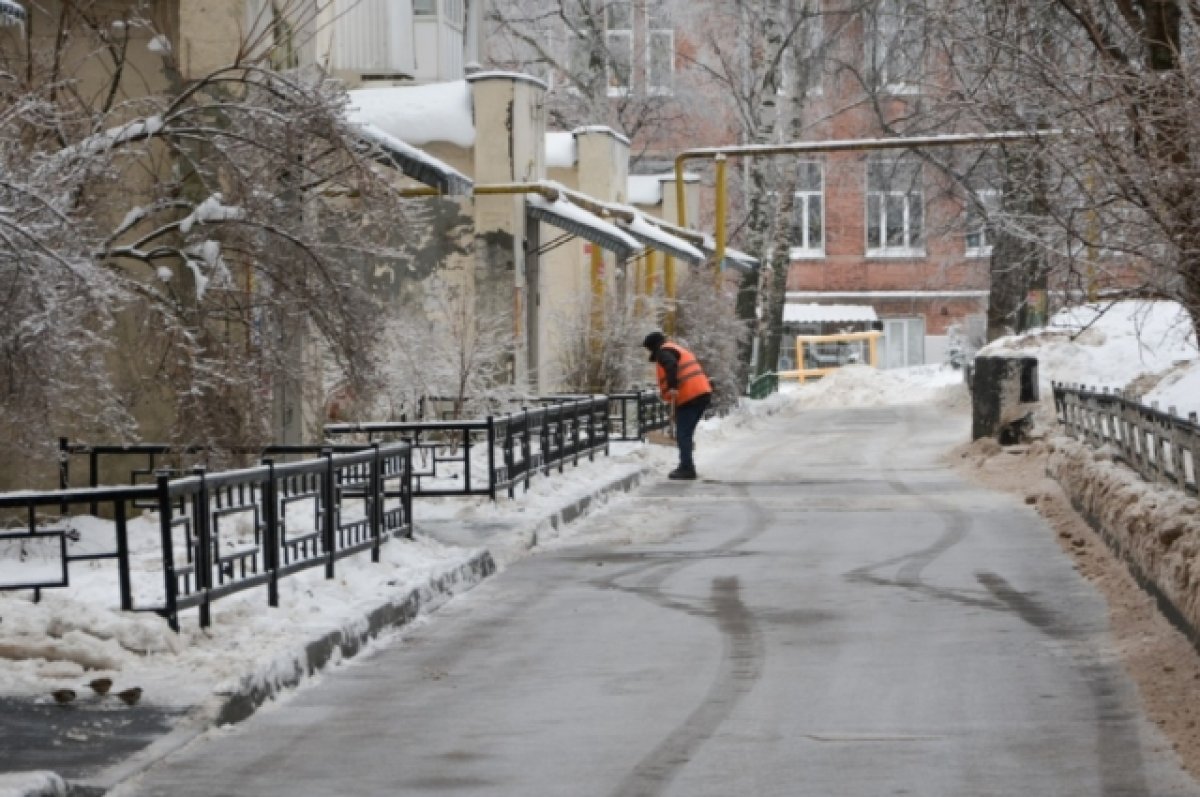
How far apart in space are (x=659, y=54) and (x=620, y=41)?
1.91 metres

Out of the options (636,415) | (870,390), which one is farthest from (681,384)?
(870,390)

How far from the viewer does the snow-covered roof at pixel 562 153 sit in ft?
140

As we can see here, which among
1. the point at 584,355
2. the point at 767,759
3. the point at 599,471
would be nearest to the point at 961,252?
the point at 584,355

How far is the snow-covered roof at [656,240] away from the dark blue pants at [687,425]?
379 inches

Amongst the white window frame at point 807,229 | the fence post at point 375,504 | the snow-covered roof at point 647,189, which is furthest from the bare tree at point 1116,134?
the white window frame at point 807,229

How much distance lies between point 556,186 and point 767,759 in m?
24.5

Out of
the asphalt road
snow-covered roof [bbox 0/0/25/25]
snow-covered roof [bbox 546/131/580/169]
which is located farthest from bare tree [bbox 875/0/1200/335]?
snow-covered roof [bbox 546/131/580/169]

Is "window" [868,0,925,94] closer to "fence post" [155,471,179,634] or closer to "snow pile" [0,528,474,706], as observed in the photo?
"snow pile" [0,528,474,706]

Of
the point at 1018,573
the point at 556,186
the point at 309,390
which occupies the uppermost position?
the point at 556,186

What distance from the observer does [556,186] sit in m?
32.7

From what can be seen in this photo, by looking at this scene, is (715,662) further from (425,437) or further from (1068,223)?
(425,437)

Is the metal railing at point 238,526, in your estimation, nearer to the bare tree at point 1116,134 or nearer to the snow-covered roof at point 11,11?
the snow-covered roof at point 11,11

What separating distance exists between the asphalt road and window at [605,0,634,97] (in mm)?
37318

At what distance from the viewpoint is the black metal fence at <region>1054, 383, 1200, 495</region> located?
1338 centimetres
